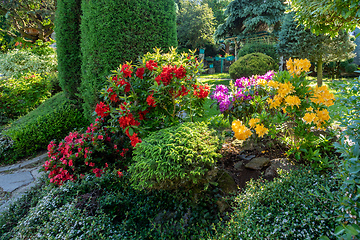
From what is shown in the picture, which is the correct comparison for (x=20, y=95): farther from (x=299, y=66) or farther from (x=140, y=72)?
(x=299, y=66)

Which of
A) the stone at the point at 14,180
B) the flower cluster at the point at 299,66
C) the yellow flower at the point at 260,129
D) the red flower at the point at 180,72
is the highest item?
the red flower at the point at 180,72

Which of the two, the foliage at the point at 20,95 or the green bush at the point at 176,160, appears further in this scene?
the foliage at the point at 20,95

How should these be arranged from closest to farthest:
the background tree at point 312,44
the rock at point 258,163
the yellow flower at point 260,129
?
the yellow flower at point 260,129
the rock at point 258,163
the background tree at point 312,44

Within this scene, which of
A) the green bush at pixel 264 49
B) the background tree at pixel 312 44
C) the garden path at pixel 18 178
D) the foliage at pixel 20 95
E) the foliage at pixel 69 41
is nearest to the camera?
the garden path at pixel 18 178

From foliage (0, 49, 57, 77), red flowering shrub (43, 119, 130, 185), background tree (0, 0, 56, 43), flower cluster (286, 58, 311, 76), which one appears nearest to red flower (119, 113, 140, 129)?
red flowering shrub (43, 119, 130, 185)

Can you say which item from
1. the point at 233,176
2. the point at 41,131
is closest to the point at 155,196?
the point at 233,176

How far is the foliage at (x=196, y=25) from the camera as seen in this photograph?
61.3 feet

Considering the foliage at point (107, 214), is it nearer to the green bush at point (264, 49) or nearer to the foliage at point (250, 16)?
the green bush at point (264, 49)

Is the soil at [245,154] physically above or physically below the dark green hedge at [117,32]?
below

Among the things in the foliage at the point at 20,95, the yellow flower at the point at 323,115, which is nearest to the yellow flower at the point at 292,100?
the yellow flower at the point at 323,115

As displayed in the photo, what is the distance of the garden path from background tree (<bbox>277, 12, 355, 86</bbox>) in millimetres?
10176

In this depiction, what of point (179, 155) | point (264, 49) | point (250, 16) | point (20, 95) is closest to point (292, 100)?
point (179, 155)

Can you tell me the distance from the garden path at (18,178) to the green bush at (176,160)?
2064 mm

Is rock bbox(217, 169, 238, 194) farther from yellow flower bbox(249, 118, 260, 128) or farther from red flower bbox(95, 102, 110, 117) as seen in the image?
red flower bbox(95, 102, 110, 117)
